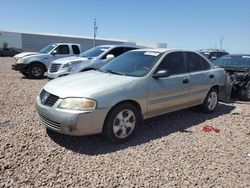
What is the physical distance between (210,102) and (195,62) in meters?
1.14

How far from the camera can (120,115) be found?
449 cm

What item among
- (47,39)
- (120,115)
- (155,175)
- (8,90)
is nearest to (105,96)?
(120,115)

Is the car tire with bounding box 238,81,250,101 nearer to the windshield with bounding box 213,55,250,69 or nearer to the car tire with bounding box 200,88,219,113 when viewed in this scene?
the windshield with bounding box 213,55,250,69

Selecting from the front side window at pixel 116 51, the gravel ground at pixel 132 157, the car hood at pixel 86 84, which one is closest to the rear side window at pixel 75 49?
the front side window at pixel 116 51

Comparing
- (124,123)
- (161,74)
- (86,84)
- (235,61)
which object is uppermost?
(235,61)

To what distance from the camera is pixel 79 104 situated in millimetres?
4105

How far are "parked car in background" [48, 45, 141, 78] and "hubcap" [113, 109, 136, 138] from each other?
517 centimetres

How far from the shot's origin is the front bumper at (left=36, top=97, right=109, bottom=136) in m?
4.04

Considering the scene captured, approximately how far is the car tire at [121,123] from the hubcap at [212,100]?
8.58ft

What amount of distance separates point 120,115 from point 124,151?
593 mm

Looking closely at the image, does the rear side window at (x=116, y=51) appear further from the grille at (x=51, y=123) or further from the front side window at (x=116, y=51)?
the grille at (x=51, y=123)

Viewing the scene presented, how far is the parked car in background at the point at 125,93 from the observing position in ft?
13.6

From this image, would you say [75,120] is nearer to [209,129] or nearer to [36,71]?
[209,129]

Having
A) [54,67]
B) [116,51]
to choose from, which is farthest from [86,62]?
[54,67]
